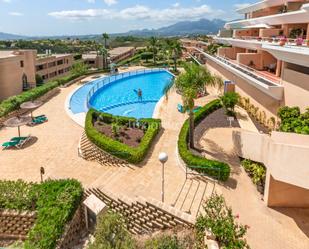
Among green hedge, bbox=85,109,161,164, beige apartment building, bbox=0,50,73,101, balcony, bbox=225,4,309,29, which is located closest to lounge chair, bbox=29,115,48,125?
green hedge, bbox=85,109,161,164

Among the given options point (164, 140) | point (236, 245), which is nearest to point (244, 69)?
point (164, 140)

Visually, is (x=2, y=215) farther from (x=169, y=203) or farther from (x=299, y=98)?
(x=299, y=98)

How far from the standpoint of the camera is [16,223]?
1281 centimetres

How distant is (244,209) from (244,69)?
15.6m

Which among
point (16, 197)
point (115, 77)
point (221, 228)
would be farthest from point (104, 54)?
point (221, 228)

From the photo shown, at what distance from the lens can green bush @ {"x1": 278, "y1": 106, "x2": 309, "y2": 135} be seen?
13.0 meters

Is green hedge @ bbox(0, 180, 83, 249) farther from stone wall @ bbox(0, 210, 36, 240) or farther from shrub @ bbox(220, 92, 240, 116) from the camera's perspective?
shrub @ bbox(220, 92, 240, 116)

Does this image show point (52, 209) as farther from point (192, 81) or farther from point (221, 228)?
point (192, 81)

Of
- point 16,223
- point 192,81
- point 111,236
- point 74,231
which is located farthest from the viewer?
point 192,81

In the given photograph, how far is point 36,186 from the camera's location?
13109 mm

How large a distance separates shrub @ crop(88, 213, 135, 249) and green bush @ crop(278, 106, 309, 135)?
9.38 meters

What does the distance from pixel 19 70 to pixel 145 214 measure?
1312 inches

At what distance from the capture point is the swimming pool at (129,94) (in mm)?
32438

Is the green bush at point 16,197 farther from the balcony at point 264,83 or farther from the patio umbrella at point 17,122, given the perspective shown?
the balcony at point 264,83
